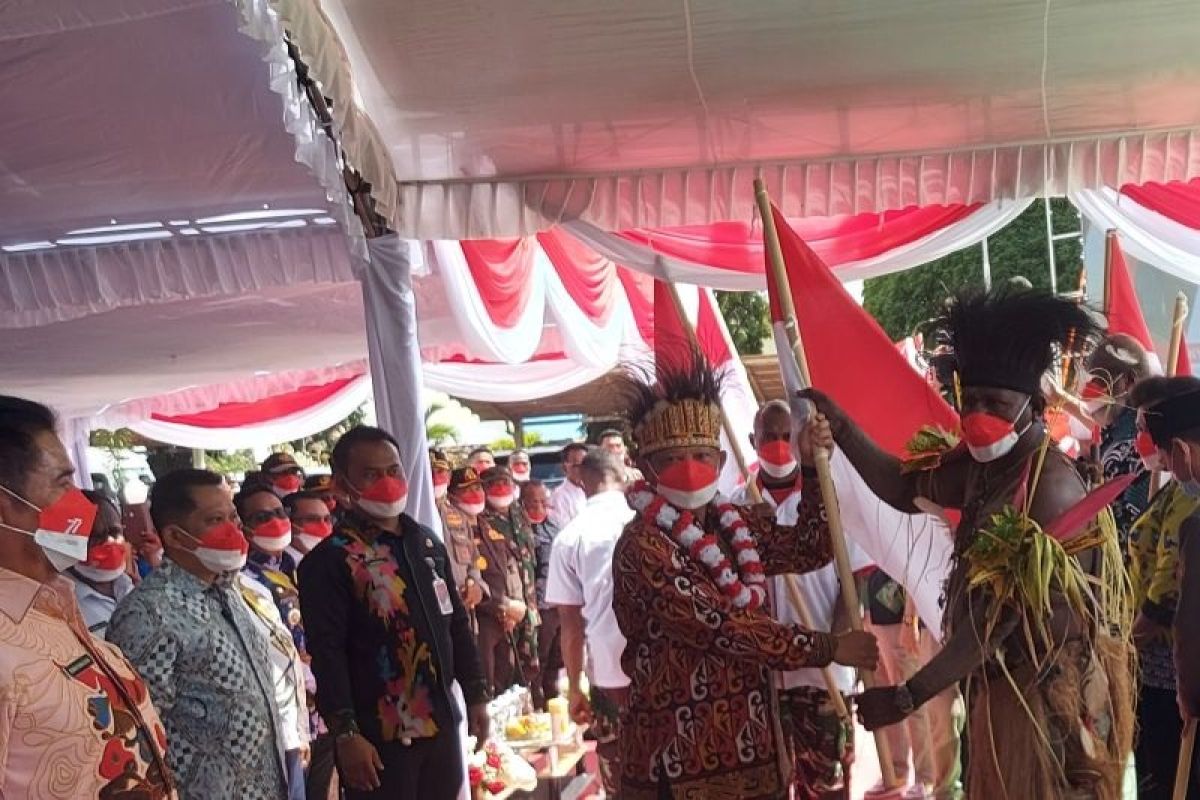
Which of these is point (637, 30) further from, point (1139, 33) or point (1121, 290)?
point (1121, 290)

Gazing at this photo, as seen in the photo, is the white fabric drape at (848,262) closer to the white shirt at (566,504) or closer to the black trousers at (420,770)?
the black trousers at (420,770)

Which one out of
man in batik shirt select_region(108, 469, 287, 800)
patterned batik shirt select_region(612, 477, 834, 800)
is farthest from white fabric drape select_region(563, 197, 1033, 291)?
man in batik shirt select_region(108, 469, 287, 800)

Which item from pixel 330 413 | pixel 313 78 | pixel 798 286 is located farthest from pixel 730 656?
pixel 330 413

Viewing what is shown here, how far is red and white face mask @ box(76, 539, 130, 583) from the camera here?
455cm

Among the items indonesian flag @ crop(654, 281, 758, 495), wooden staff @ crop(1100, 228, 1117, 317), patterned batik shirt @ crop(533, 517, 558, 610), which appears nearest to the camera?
wooden staff @ crop(1100, 228, 1117, 317)

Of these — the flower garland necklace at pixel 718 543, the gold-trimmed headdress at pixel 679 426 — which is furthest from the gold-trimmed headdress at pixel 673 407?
the flower garland necklace at pixel 718 543

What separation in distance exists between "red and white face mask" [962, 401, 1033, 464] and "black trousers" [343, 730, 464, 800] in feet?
6.15

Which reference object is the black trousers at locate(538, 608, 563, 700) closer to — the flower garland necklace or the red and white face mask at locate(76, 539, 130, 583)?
the red and white face mask at locate(76, 539, 130, 583)

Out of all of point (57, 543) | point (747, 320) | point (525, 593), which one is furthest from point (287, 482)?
point (747, 320)

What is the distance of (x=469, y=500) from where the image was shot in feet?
26.9

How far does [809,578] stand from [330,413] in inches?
400

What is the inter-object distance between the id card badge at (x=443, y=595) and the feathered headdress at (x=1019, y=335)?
5.86ft

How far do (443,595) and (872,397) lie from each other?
1672 mm

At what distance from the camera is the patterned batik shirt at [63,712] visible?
2.03m
